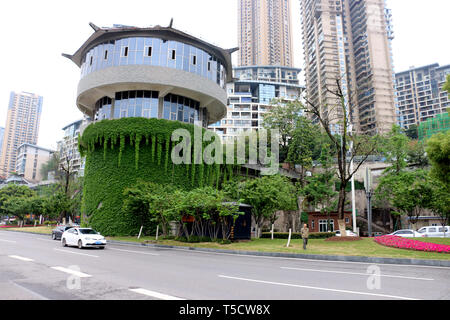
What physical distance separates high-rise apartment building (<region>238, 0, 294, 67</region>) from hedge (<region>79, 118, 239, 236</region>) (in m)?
114

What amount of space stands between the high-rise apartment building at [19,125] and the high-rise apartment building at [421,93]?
558 feet

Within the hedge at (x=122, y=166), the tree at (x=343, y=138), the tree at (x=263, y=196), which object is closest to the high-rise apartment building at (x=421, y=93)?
the tree at (x=343, y=138)

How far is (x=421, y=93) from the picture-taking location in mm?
113188

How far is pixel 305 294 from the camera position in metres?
6.63

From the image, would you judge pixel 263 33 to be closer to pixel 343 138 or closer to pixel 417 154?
pixel 417 154

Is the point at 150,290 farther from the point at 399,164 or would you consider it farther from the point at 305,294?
the point at 399,164

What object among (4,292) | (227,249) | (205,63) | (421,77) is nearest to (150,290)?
(4,292)

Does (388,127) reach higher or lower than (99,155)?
higher

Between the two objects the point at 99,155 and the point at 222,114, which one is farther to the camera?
the point at 222,114

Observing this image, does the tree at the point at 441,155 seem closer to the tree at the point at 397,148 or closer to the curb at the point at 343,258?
the curb at the point at 343,258

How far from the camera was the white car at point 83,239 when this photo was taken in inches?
730

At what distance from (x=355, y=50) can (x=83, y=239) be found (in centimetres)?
9909

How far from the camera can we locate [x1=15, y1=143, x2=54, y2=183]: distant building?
132 m

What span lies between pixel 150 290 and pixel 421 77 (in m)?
135
